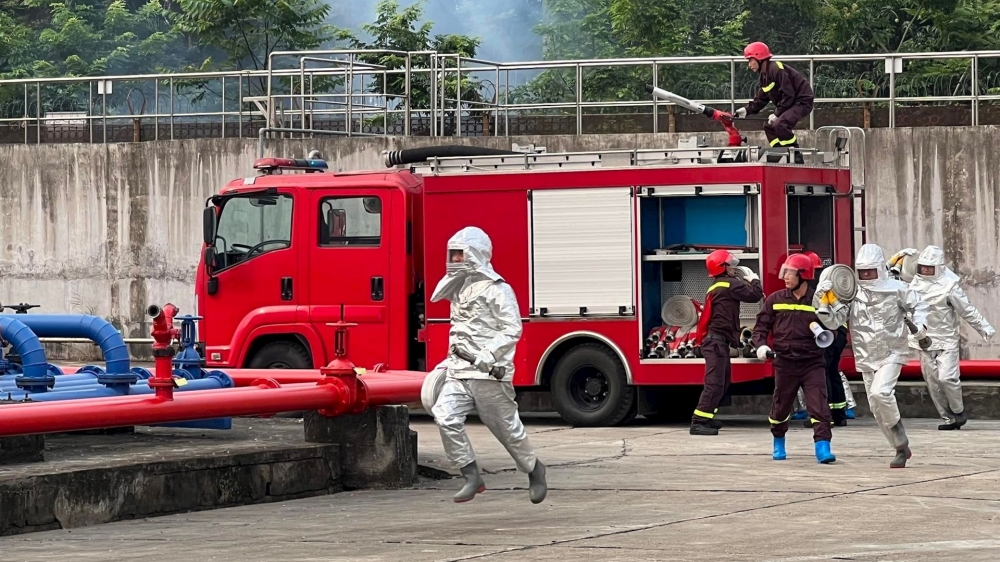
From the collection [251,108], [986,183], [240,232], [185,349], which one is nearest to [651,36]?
[251,108]

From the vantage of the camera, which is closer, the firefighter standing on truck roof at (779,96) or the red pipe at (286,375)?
the red pipe at (286,375)

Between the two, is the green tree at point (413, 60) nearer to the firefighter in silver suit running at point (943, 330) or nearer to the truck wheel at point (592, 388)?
the truck wheel at point (592, 388)

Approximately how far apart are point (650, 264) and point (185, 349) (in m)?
5.19

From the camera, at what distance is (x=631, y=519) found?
33.1 feet

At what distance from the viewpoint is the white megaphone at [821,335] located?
13.3m

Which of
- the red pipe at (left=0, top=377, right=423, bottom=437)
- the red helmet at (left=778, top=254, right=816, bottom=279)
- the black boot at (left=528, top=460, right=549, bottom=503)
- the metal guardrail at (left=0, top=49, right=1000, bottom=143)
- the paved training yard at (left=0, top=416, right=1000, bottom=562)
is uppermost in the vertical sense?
the metal guardrail at (left=0, top=49, right=1000, bottom=143)

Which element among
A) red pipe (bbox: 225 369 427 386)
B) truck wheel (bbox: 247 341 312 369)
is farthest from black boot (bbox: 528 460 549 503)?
truck wheel (bbox: 247 341 312 369)

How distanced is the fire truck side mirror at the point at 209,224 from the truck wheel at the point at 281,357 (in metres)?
1.31

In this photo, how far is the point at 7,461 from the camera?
1055 cm

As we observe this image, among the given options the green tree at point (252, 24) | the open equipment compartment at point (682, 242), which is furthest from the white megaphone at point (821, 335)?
the green tree at point (252, 24)

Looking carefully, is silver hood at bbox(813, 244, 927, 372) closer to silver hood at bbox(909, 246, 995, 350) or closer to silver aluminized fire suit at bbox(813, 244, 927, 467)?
silver aluminized fire suit at bbox(813, 244, 927, 467)

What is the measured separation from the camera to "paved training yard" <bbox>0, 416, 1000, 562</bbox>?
8898mm

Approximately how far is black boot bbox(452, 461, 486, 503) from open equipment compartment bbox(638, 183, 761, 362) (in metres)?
6.12

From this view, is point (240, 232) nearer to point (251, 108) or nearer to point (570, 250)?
point (570, 250)
